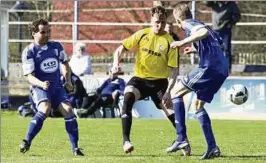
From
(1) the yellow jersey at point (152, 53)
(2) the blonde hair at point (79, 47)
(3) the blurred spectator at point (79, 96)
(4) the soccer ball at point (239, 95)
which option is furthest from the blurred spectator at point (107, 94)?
(1) the yellow jersey at point (152, 53)

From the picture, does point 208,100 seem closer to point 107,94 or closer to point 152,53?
point 152,53

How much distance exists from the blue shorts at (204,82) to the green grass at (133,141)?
0.84 meters

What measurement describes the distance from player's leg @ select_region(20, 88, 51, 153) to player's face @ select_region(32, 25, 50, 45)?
66cm

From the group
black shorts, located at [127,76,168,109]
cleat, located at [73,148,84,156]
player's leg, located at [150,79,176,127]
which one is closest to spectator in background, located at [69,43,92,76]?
player's leg, located at [150,79,176,127]

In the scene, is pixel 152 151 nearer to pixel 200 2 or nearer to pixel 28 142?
pixel 28 142

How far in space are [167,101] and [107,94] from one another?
8.94m

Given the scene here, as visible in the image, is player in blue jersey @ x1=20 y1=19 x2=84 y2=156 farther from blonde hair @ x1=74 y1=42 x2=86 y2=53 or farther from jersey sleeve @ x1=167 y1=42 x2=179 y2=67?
blonde hair @ x1=74 y1=42 x2=86 y2=53

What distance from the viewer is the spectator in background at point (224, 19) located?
22506mm

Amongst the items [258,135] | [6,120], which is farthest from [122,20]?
[258,135]

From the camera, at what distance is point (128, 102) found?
12531 millimetres

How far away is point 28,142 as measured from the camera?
40.2 ft

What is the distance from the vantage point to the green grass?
11.8 meters

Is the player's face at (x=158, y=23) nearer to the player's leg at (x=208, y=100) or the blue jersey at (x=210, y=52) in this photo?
the blue jersey at (x=210, y=52)

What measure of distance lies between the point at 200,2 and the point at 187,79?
11770 millimetres
